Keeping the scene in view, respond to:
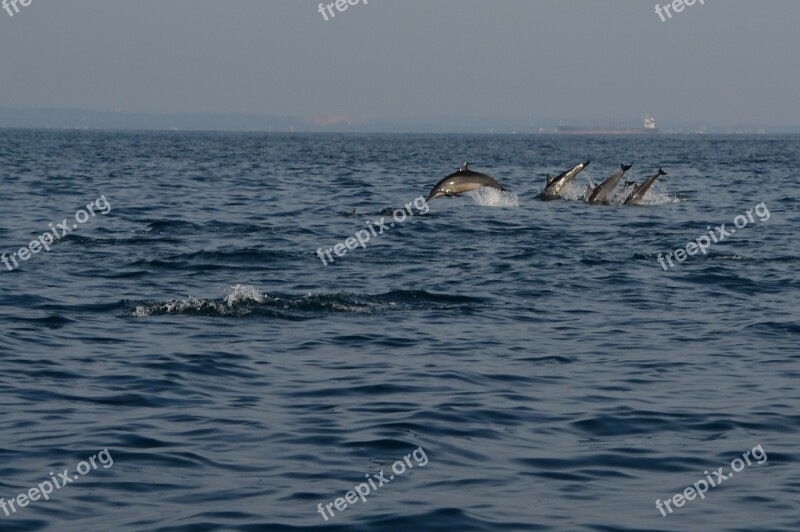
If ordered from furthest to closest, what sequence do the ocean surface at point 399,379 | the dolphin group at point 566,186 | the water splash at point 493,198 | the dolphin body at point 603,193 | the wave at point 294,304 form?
the dolphin body at point 603,193
the water splash at point 493,198
the dolphin group at point 566,186
the wave at point 294,304
the ocean surface at point 399,379

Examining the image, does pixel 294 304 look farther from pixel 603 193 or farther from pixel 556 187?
pixel 556 187

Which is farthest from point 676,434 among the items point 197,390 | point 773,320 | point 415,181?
point 415,181

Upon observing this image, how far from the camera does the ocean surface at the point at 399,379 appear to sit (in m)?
9.13

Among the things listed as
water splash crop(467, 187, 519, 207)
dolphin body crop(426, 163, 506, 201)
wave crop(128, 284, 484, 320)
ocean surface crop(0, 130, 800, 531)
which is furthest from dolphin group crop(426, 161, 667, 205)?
wave crop(128, 284, 484, 320)

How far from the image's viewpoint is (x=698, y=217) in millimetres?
32750

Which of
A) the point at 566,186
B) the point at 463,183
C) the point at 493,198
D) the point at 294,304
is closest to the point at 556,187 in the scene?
the point at 566,186

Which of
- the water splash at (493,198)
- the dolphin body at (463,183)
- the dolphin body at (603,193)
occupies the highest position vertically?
the dolphin body at (463,183)

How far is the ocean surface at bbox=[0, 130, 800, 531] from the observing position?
30.0 feet

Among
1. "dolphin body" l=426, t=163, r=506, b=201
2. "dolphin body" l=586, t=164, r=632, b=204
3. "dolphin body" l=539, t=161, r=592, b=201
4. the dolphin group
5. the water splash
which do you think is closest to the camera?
"dolphin body" l=426, t=163, r=506, b=201

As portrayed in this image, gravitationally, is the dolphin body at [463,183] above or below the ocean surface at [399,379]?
above

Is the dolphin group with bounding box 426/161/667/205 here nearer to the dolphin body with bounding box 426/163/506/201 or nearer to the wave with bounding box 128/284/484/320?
the dolphin body with bounding box 426/163/506/201

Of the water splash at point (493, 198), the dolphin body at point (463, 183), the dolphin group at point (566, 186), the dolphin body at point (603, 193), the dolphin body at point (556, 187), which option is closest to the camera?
the dolphin body at point (463, 183)

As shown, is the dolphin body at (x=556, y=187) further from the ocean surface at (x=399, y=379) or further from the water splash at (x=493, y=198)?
the ocean surface at (x=399, y=379)

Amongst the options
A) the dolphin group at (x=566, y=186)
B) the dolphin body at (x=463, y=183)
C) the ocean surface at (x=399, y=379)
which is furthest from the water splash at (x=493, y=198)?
the ocean surface at (x=399, y=379)
